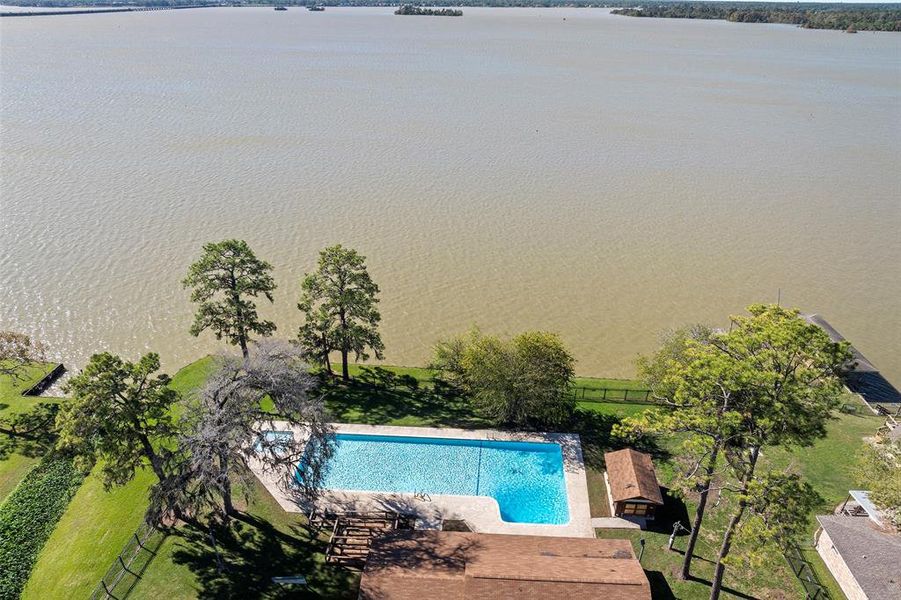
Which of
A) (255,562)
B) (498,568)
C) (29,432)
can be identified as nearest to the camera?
(498,568)

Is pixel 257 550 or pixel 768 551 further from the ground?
pixel 768 551

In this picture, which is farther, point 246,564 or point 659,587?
point 246,564

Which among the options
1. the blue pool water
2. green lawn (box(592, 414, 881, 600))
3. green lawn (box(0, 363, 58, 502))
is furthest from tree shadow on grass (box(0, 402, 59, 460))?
green lawn (box(592, 414, 881, 600))

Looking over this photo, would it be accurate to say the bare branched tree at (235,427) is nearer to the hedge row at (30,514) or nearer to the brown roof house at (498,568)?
the brown roof house at (498,568)

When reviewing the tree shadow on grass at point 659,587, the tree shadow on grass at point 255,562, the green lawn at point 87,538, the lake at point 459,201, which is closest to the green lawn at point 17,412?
the lake at point 459,201

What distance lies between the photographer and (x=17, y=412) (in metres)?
31.1

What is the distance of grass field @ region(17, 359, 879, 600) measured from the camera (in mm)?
22297

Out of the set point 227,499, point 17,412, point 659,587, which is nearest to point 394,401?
point 227,499

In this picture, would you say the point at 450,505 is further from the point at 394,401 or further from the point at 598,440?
the point at 598,440

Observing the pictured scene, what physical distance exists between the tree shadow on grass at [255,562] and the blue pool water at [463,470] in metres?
3.75

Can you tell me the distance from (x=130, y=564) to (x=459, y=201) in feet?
141

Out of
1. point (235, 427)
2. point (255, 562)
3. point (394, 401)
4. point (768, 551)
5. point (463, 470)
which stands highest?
point (235, 427)

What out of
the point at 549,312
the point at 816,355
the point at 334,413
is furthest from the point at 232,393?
the point at 549,312

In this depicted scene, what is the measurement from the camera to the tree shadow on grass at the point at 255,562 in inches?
872
